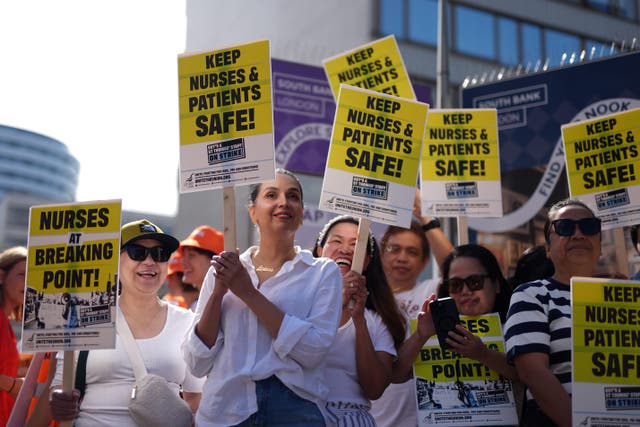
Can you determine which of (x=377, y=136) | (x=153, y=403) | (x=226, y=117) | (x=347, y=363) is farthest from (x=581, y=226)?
(x=153, y=403)

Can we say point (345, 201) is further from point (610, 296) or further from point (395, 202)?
point (610, 296)

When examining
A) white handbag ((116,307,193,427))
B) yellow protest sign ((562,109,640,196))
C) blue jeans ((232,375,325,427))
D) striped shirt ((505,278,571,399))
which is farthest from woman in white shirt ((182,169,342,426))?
yellow protest sign ((562,109,640,196))

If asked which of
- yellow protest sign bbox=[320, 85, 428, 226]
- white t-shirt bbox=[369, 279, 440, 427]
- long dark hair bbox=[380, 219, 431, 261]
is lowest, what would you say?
white t-shirt bbox=[369, 279, 440, 427]

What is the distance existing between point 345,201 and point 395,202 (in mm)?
236

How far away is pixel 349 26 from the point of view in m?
20.8

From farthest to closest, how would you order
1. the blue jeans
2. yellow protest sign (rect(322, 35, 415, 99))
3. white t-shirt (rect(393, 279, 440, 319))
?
yellow protest sign (rect(322, 35, 415, 99)), white t-shirt (rect(393, 279, 440, 319)), the blue jeans

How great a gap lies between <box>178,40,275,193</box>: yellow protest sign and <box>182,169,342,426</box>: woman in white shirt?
0.32 meters

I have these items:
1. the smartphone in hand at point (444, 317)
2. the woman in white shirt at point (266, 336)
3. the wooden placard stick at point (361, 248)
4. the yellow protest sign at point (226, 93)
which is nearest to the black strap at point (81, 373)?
the woman in white shirt at point (266, 336)

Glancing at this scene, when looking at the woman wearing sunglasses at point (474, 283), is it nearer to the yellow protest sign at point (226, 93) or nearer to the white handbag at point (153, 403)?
the yellow protest sign at point (226, 93)

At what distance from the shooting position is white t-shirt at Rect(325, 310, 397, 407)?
3.38 m

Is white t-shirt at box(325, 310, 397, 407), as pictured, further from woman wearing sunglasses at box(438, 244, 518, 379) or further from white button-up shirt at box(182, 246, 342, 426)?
woman wearing sunglasses at box(438, 244, 518, 379)

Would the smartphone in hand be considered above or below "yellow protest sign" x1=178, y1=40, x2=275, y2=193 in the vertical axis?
below

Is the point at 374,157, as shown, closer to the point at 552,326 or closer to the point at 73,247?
the point at 552,326

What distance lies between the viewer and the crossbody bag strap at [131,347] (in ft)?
11.4
